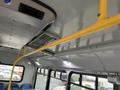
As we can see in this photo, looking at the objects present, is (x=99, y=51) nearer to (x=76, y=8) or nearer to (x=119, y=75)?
(x=119, y=75)

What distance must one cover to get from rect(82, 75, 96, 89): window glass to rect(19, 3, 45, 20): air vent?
5.99ft

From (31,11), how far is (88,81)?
206 centimetres

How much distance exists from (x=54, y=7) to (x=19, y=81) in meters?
5.43

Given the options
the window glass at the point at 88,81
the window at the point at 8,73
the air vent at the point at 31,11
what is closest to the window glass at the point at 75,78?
the window glass at the point at 88,81

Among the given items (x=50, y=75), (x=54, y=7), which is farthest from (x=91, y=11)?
(x=50, y=75)

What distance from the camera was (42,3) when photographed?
117cm

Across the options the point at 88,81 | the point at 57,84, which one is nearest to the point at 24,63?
the point at 57,84

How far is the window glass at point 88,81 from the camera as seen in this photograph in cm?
268

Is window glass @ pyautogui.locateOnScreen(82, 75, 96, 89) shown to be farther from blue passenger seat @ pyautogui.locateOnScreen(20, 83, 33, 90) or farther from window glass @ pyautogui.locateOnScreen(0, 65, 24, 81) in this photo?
window glass @ pyautogui.locateOnScreen(0, 65, 24, 81)

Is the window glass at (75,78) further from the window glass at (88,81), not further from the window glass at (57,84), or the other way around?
the window glass at (57,84)

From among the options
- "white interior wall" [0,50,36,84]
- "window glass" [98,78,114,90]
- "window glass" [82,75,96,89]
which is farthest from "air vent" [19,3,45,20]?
"white interior wall" [0,50,36,84]

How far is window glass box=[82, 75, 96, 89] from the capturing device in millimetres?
2678

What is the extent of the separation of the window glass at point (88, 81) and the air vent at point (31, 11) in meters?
1.83

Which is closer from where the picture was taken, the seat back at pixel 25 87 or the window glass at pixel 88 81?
the window glass at pixel 88 81
